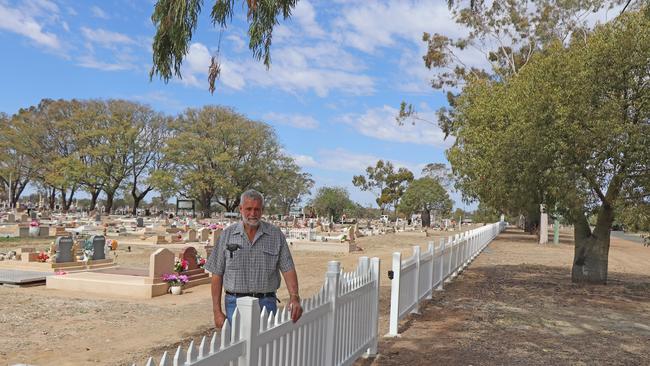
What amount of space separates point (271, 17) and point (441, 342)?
492 cm

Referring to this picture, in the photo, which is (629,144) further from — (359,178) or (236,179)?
(359,178)

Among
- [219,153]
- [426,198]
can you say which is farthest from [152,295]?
[426,198]

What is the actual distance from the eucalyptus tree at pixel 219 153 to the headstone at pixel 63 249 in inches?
1851

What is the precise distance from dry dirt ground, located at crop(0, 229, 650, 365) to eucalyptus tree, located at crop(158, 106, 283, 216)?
50.7 meters

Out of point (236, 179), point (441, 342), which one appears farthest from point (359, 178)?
point (441, 342)

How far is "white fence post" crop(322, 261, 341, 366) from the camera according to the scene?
488 centimetres

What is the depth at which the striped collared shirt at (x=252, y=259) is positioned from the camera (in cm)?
427

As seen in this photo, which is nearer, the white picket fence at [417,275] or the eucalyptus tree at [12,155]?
the white picket fence at [417,275]

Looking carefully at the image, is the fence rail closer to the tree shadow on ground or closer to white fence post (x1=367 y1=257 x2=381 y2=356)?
white fence post (x1=367 y1=257 x2=381 y2=356)

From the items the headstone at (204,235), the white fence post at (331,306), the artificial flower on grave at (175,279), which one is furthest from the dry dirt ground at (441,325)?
the headstone at (204,235)

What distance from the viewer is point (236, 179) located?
6619 cm

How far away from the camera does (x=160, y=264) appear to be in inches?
509

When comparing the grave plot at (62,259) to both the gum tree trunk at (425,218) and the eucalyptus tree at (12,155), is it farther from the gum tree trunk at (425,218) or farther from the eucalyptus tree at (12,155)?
the gum tree trunk at (425,218)

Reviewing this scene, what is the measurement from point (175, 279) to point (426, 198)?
60.3 metres
